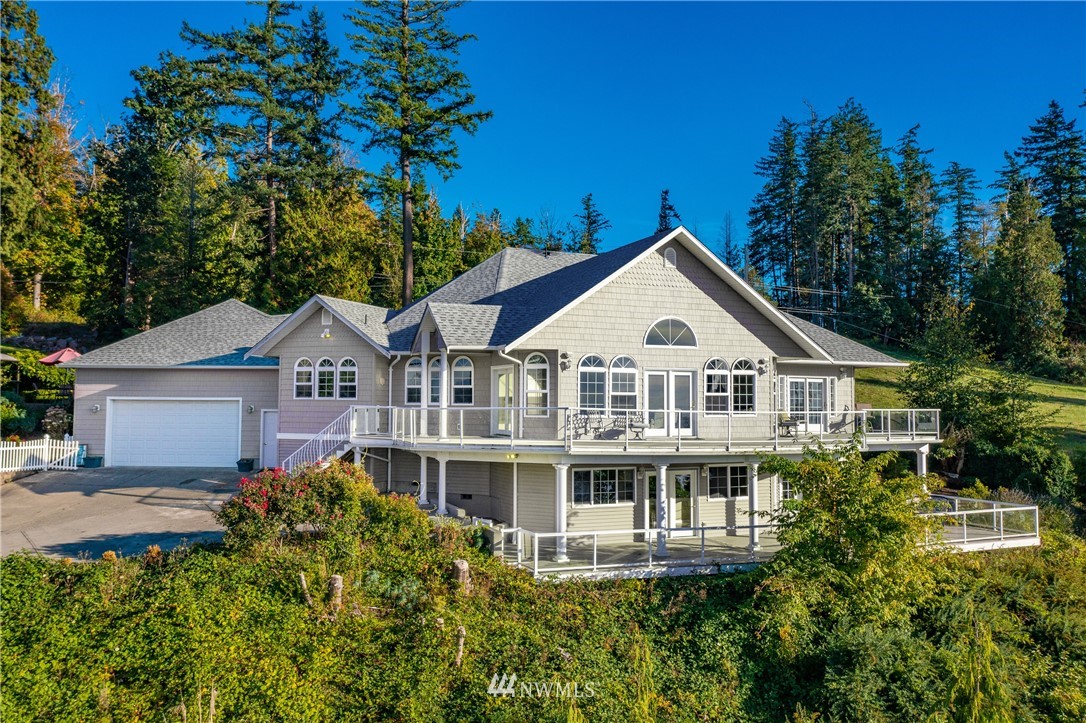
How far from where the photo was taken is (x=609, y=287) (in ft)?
57.7

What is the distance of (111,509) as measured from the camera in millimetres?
17234

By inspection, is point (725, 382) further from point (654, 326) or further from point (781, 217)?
point (781, 217)

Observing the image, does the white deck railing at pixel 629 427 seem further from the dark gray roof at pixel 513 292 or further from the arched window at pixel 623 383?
the dark gray roof at pixel 513 292

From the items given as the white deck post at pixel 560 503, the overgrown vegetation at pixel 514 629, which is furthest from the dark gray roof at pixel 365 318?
the white deck post at pixel 560 503

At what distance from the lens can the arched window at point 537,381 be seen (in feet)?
56.5

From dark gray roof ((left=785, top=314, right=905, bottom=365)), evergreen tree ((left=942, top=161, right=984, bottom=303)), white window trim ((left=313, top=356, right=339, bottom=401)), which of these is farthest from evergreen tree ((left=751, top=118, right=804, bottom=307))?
white window trim ((left=313, top=356, right=339, bottom=401))

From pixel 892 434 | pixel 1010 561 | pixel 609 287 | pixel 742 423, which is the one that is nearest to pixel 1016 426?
pixel 892 434

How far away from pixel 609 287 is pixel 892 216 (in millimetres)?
40750

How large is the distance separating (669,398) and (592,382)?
231 cm

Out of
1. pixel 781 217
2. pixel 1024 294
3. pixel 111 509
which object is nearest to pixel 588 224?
pixel 781 217

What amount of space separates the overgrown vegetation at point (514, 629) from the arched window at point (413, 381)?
5.24 m

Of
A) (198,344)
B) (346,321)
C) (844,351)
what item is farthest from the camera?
(198,344)

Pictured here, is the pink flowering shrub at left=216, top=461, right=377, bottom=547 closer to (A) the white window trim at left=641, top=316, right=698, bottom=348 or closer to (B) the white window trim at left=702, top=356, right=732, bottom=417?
(A) the white window trim at left=641, top=316, right=698, bottom=348

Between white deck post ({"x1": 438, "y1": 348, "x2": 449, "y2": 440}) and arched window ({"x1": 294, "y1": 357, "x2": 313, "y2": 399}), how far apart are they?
5.09m
